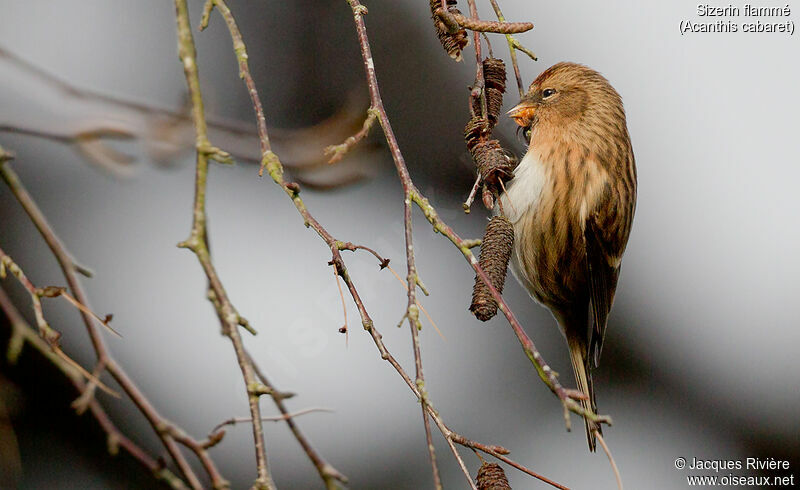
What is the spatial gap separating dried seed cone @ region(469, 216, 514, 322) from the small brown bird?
0.72m

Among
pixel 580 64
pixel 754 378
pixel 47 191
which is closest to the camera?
pixel 47 191

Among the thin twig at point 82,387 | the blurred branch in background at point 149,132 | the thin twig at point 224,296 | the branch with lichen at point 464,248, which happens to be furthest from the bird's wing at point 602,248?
the thin twig at point 82,387

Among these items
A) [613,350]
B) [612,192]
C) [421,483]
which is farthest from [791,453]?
[421,483]

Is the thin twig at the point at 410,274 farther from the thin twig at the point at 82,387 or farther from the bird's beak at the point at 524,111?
the bird's beak at the point at 524,111

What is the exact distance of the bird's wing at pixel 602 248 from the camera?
2.06m

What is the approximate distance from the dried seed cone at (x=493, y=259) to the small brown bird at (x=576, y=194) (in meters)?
0.72

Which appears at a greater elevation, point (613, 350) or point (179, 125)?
point (179, 125)

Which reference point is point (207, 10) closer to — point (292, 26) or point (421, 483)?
point (292, 26)

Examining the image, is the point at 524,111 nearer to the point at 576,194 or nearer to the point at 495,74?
the point at 576,194

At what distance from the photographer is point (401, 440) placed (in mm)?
2400

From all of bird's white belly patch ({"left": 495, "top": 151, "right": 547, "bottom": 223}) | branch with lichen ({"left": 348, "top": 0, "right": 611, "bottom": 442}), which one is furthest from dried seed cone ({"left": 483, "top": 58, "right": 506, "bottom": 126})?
bird's white belly patch ({"left": 495, "top": 151, "right": 547, "bottom": 223})

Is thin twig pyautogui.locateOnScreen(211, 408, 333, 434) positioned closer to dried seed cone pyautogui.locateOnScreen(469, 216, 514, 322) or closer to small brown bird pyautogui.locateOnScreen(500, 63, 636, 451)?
dried seed cone pyautogui.locateOnScreen(469, 216, 514, 322)

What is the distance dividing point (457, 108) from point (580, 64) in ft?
1.02

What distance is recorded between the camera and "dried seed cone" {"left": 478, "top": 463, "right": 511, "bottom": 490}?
991 mm
